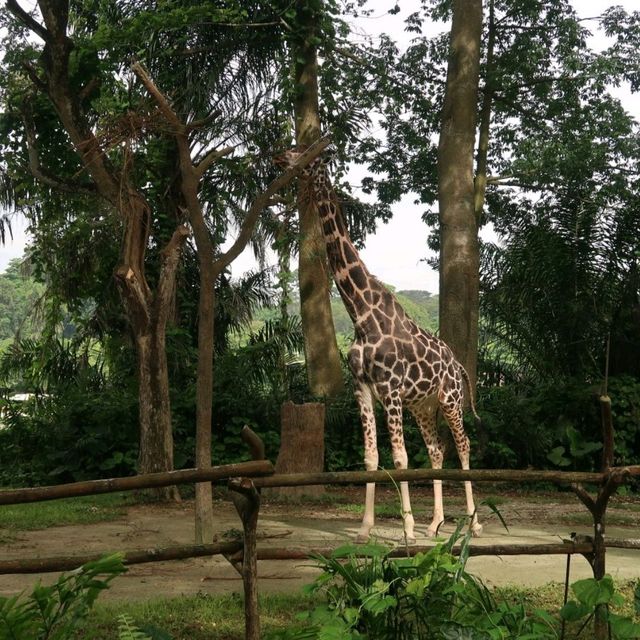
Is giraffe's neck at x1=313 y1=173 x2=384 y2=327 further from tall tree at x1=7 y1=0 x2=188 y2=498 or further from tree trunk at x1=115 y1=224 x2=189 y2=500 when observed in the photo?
tree trunk at x1=115 y1=224 x2=189 y2=500

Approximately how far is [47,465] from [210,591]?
6.81 meters

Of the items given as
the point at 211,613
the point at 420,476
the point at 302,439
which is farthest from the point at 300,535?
the point at 420,476

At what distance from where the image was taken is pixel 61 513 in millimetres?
9328

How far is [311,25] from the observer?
43.7ft

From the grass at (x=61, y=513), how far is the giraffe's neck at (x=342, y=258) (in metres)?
3.42

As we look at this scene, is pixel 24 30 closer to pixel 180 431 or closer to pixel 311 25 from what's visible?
pixel 311 25

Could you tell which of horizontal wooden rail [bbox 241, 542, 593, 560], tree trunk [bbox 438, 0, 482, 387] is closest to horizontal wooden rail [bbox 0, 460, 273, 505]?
horizontal wooden rail [bbox 241, 542, 593, 560]

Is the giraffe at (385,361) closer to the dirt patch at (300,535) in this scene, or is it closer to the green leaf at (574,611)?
the dirt patch at (300,535)

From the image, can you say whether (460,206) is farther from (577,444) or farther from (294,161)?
(577,444)

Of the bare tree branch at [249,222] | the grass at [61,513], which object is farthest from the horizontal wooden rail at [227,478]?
the grass at [61,513]

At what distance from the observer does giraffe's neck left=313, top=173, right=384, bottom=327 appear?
7.93 m

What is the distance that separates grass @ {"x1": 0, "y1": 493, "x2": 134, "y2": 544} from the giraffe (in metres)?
3.12

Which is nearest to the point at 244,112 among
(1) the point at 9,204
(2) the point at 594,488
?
(1) the point at 9,204

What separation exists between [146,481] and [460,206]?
9.46 meters
